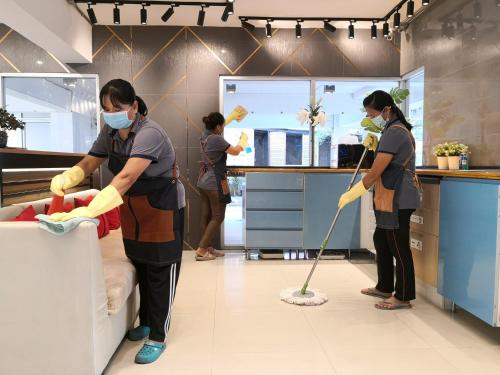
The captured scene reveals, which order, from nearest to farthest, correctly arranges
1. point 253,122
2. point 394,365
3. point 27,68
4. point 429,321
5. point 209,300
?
point 394,365 → point 429,321 → point 209,300 → point 27,68 → point 253,122

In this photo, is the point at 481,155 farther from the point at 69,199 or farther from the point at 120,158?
the point at 69,199

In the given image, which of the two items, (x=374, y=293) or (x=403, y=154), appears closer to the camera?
(x=403, y=154)

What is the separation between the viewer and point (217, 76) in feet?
14.8

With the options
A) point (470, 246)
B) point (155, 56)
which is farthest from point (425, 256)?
point (155, 56)

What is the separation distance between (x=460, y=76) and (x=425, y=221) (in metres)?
1.56

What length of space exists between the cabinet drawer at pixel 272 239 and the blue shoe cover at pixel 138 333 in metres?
1.95

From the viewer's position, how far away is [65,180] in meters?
1.83

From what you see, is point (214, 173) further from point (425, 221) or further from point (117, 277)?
point (117, 277)

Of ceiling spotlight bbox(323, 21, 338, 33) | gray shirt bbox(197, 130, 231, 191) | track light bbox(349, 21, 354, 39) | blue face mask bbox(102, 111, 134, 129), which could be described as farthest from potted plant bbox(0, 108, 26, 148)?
track light bbox(349, 21, 354, 39)

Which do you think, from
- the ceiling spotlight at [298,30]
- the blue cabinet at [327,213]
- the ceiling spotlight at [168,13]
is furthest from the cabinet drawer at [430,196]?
the ceiling spotlight at [168,13]

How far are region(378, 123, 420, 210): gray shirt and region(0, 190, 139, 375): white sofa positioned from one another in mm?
1796

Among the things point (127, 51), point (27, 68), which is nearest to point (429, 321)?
point (127, 51)

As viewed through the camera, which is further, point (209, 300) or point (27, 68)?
point (27, 68)

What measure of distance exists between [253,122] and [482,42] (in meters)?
2.53
